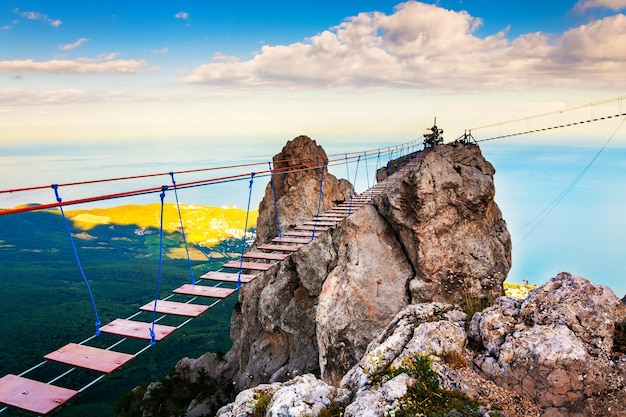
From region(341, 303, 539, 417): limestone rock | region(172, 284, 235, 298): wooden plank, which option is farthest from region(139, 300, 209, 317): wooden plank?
region(341, 303, 539, 417): limestone rock

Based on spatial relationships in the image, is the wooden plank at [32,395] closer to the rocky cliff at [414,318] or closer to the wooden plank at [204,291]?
the rocky cliff at [414,318]

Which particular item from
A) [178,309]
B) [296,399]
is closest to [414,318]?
[296,399]

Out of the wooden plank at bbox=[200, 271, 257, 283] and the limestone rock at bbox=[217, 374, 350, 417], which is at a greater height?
the wooden plank at bbox=[200, 271, 257, 283]

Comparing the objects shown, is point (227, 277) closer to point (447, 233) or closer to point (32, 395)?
point (32, 395)

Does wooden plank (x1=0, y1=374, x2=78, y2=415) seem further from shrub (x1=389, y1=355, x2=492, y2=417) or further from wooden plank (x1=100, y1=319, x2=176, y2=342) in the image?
shrub (x1=389, y1=355, x2=492, y2=417)

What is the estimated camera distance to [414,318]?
27.3ft

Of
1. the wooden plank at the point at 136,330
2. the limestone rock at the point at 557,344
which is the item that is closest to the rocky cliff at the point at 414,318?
the limestone rock at the point at 557,344

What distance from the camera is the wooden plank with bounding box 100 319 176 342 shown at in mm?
8062

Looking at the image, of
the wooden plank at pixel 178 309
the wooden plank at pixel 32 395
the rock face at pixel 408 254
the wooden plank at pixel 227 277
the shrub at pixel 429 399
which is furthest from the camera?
the rock face at pixel 408 254

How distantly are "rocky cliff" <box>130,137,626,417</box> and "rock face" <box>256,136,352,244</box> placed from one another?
0.10 meters

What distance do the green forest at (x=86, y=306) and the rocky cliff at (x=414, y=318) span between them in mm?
29446

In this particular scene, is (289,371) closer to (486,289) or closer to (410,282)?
(410,282)

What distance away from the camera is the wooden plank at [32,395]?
6.24m

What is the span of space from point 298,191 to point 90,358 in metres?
20.9
